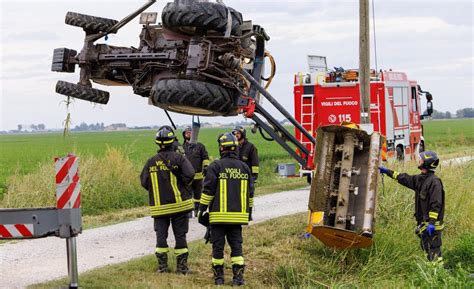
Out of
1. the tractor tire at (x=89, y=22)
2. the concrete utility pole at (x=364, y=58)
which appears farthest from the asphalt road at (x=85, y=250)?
the tractor tire at (x=89, y=22)

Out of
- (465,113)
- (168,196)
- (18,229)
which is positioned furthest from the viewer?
(465,113)

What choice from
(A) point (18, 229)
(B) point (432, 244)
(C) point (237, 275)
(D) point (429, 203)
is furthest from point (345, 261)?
(A) point (18, 229)

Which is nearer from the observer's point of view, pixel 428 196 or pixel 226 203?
pixel 226 203

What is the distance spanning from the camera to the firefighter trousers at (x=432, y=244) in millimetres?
9422

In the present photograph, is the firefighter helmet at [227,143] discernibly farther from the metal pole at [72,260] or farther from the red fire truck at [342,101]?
the red fire truck at [342,101]

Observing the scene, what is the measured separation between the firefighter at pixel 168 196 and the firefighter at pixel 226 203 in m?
0.45

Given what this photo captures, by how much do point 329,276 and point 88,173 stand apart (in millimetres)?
8151

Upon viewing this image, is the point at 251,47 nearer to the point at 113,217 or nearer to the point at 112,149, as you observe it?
the point at 113,217

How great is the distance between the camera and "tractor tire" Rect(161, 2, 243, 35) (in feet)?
31.9

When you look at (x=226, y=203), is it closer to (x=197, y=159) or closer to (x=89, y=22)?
(x=89, y=22)

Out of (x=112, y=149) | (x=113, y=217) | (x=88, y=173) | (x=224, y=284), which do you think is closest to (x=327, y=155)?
(x=224, y=284)

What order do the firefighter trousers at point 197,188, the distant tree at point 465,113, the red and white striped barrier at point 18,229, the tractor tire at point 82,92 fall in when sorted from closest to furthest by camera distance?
1. the red and white striped barrier at point 18,229
2. the tractor tire at point 82,92
3. the firefighter trousers at point 197,188
4. the distant tree at point 465,113

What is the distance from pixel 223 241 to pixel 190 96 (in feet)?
6.81

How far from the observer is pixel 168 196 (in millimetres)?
9203
